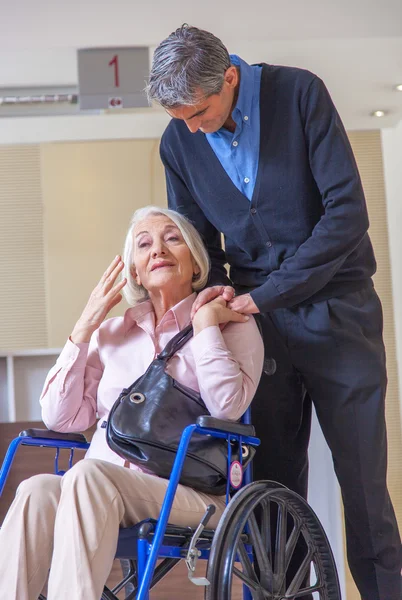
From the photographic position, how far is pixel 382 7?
175 inches

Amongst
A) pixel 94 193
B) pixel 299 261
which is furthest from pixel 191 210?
pixel 94 193

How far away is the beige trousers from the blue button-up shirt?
0.80m

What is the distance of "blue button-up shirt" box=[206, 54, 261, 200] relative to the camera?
6.47 ft

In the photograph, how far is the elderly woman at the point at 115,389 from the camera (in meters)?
1.50

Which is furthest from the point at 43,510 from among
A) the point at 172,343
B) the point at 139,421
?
the point at 172,343

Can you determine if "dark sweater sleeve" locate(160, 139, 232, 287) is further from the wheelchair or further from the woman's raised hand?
the wheelchair

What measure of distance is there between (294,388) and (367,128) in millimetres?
4543

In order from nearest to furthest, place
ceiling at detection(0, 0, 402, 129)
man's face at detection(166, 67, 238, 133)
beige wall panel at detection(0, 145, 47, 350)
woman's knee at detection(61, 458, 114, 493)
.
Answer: woman's knee at detection(61, 458, 114, 493) < man's face at detection(166, 67, 238, 133) < ceiling at detection(0, 0, 402, 129) < beige wall panel at detection(0, 145, 47, 350)

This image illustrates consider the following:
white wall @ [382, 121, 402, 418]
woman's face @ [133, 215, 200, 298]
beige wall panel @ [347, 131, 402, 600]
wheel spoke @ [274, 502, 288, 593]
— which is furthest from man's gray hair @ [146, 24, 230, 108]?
beige wall panel @ [347, 131, 402, 600]

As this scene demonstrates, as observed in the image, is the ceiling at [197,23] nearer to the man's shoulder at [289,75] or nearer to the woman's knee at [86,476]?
the man's shoulder at [289,75]

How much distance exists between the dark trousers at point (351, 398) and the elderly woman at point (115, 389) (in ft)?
0.55

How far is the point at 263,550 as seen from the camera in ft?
5.48

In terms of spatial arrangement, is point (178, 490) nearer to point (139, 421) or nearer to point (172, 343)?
point (139, 421)

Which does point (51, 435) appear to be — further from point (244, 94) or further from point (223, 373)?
point (244, 94)
